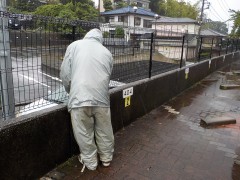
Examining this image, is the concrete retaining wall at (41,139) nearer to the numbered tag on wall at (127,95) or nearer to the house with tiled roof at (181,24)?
the numbered tag on wall at (127,95)

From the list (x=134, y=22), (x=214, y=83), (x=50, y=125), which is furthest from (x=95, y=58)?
(x=134, y=22)

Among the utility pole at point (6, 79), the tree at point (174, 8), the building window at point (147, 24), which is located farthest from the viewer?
the tree at point (174, 8)

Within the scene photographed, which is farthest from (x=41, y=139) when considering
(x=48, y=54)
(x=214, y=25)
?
(x=214, y=25)

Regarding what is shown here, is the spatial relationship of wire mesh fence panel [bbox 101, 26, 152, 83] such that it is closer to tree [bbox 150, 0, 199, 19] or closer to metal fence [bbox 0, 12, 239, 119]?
metal fence [bbox 0, 12, 239, 119]

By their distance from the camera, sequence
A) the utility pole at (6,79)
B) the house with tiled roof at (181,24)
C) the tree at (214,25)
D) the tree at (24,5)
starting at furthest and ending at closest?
1. the tree at (214,25)
2. the house with tiled roof at (181,24)
3. the tree at (24,5)
4. the utility pole at (6,79)

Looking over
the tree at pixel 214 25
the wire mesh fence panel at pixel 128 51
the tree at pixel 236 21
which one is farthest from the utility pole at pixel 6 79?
the tree at pixel 214 25

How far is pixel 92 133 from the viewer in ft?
10.9

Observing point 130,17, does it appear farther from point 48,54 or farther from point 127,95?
point 48,54

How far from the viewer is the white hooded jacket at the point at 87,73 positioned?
120 inches

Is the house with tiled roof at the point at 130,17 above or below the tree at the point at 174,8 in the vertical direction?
below

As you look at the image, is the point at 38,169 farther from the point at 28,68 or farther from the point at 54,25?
the point at 54,25

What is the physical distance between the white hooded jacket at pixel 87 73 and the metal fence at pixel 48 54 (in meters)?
0.42

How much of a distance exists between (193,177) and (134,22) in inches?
1753

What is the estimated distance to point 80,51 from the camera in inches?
125
